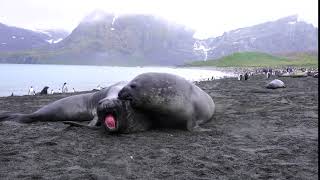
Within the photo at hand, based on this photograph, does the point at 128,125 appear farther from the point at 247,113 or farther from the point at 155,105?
the point at 247,113

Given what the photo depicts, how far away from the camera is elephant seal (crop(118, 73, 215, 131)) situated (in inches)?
348

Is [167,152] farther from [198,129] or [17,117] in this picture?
[17,117]

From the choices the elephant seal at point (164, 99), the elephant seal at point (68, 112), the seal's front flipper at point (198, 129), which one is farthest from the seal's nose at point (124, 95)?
the elephant seal at point (68, 112)

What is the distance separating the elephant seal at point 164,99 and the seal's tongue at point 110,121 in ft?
1.39

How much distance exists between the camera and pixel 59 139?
8.02 metres

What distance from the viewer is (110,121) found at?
28.6 ft

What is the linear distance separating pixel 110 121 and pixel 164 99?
43.6 inches

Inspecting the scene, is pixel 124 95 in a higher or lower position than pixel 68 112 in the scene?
higher

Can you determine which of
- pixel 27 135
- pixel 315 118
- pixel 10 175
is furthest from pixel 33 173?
pixel 315 118

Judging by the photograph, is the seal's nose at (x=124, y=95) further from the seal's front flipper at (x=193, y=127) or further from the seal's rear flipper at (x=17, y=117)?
the seal's rear flipper at (x=17, y=117)

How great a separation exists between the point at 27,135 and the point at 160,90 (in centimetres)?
260

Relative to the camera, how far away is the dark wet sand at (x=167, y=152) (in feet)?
19.1

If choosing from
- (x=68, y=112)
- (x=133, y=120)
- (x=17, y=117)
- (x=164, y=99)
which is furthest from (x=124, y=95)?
(x=17, y=117)

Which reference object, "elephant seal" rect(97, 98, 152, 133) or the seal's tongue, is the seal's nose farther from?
the seal's tongue
